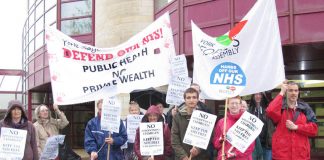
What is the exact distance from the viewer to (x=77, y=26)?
64.7ft

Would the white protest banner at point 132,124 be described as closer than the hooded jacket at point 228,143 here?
No

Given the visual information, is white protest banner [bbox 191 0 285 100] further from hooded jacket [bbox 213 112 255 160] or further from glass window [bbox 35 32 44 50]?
glass window [bbox 35 32 44 50]

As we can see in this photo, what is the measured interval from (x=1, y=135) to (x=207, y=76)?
2.97 metres

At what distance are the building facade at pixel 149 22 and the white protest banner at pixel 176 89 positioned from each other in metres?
4.78

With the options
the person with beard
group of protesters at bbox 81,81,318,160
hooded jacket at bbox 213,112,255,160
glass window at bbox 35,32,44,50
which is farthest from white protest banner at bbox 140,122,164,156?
glass window at bbox 35,32,44,50

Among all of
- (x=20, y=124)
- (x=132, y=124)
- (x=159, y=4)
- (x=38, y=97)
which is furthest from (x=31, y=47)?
(x=20, y=124)

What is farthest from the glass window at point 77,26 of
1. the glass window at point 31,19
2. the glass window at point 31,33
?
the glass window at point 31,19

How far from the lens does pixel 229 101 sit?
19.7 feet

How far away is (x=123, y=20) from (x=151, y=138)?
34.5ft

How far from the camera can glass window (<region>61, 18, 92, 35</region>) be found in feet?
63.6

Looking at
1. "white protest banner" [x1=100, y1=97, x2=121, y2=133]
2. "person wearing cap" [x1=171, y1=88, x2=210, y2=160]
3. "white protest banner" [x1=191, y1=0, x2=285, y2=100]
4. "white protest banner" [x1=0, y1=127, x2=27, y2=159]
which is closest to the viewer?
"person wearing cap" [x1=171, y1=88, x2=210, y2=160]

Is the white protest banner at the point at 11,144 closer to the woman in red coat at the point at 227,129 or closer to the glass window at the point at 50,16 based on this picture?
the woman in red coat at the point at 227,129

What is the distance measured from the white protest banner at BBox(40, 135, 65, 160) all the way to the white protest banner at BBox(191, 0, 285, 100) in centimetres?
264

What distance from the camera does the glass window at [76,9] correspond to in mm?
19438
